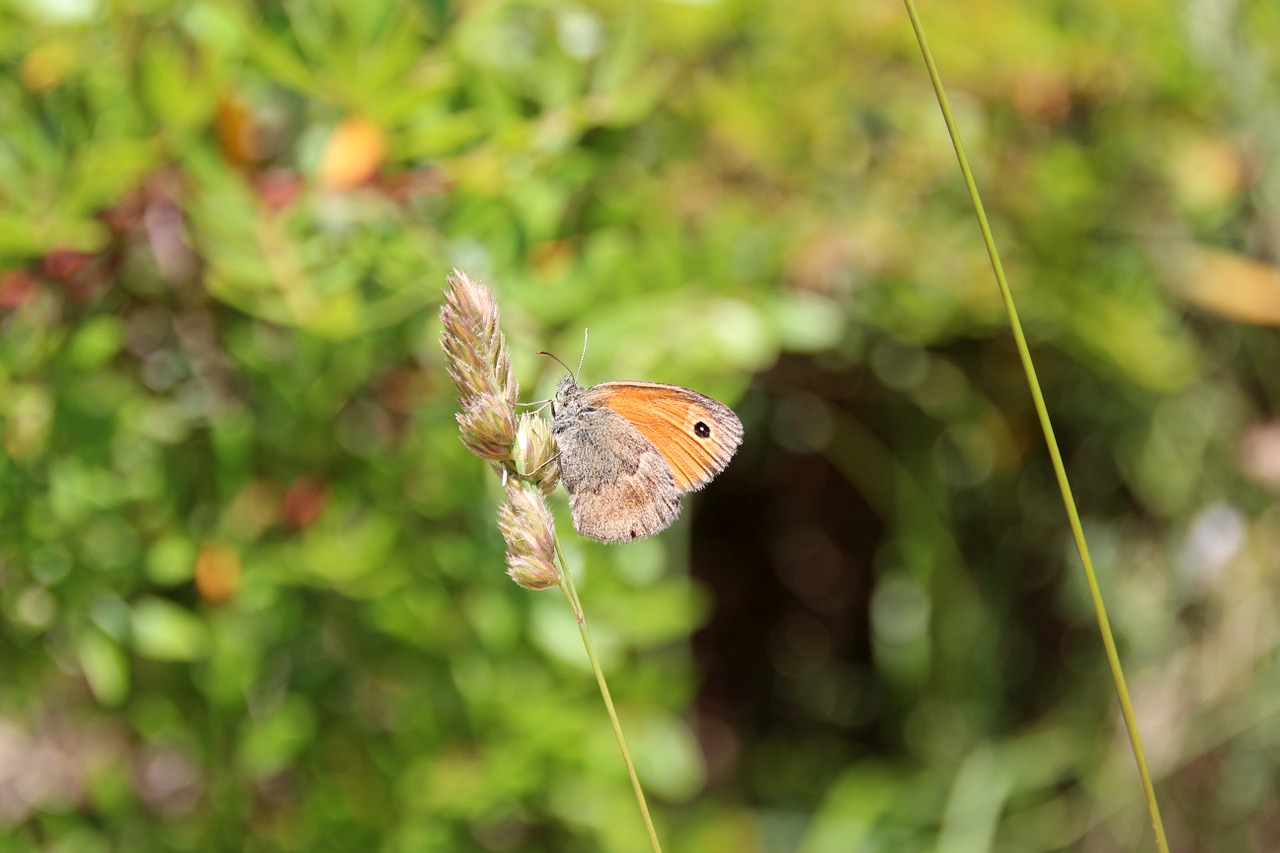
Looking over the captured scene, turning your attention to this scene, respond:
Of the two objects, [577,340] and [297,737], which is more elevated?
[577,340]

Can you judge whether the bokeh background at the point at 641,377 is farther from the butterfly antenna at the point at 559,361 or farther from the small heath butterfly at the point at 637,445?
the small heath butterfly at the point at 637,445

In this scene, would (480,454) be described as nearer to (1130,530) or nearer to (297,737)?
(297,737)

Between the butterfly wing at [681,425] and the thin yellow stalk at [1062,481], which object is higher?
the butterfly wing at [681,425]

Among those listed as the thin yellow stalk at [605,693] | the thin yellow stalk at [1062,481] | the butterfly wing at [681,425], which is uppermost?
the butterfly wing at [681,425]

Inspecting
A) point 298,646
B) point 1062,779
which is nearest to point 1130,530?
point 1062,779

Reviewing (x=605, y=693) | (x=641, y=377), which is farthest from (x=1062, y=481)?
(x=641, y=377)

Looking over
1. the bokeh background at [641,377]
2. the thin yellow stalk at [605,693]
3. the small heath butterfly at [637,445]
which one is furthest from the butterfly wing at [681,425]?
the thin yellow stalk at [605,693]

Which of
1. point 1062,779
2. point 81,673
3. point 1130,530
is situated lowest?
point 81,673

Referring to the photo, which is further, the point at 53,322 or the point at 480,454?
the point at 53,322

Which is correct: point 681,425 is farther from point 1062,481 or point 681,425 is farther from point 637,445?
point 1062,481
